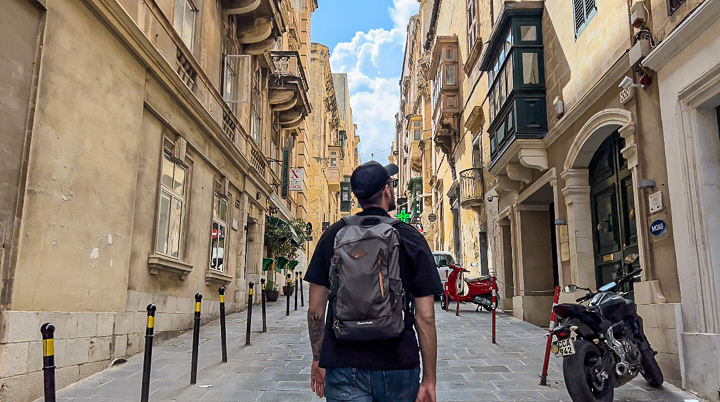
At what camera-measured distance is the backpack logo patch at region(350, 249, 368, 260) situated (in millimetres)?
2408

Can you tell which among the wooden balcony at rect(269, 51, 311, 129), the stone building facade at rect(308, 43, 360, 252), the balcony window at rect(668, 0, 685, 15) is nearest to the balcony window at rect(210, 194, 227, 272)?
the wooden balcony at rect(269, 51, 311, 129)

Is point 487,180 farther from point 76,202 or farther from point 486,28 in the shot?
point 76,202

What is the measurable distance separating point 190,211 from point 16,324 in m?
5.85

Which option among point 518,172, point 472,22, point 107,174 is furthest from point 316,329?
point 472,22

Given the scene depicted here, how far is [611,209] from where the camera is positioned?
977 centimetres

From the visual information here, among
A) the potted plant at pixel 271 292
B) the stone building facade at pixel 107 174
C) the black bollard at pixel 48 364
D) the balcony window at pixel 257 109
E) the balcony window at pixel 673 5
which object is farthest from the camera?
the potted plant at pixel 271 292

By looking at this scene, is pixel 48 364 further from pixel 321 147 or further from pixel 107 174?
pixel 321 147

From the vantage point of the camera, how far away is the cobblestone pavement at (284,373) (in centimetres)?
595

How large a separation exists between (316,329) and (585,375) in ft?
12.1

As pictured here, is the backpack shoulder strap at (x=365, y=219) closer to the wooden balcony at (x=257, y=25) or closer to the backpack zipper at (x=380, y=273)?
the backpack zipper at (x=380, y=273)

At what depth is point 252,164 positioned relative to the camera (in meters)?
17.4

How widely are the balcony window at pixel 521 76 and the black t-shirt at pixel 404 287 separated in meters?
10.6

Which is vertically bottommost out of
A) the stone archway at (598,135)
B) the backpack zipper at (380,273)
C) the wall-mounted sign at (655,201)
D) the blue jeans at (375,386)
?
the blue jeans at (375,386)

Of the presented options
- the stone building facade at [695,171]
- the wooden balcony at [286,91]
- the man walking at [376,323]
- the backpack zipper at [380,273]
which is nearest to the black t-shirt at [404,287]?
the man walking at [376,323]
